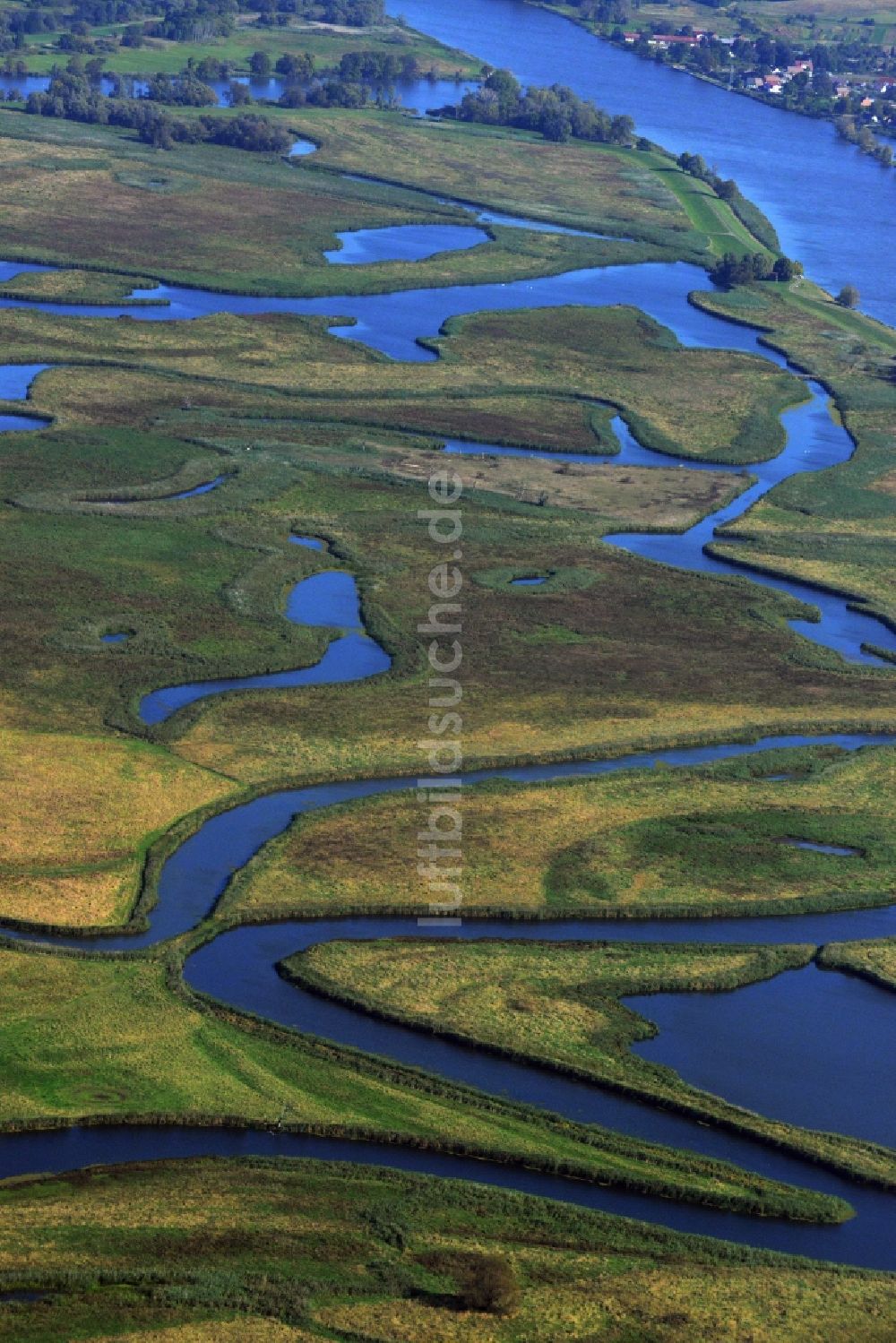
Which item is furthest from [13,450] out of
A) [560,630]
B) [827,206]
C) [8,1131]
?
[827,206]

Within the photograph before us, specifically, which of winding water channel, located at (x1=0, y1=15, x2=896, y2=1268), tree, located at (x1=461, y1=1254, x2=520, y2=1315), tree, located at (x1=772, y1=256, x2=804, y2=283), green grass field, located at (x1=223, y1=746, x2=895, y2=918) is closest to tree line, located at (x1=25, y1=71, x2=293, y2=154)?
tree, located at (x1=772, y1=256, x2=804, y2=283)

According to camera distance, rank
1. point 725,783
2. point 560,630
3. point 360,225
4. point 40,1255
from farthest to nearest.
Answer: point 360,225 < point 560,630 < point 725,783 < point 40,1255

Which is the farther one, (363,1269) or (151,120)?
(151,120)

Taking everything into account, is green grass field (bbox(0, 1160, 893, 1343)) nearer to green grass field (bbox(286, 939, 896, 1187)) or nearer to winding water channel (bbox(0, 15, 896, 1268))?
winding water channel (bbox(0, 15, 896, 1268))

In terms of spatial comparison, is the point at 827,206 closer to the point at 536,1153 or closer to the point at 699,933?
the point at 699,933

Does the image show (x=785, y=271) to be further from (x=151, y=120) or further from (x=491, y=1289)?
(x=491, y=1289)

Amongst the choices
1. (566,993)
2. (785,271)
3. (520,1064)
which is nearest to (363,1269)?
(520,1064)

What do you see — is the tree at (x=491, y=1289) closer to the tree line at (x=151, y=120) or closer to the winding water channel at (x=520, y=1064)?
the winding water channel at (x=520, y=1064)

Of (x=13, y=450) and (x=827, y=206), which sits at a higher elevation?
(x=827, y=206)

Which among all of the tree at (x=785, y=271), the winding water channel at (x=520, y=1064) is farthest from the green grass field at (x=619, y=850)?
the tree at (x=785, y=271)

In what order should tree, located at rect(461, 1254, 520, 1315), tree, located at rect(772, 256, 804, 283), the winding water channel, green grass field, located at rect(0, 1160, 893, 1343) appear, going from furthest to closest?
tree, located at rect(772, 256, 804, 283) < the winding water channel < tree, located at rect(461, 1254, 520, 1315) < green grass field, located at rect(0, 1160, 893, 1343)

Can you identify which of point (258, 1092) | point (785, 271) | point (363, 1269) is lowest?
point (258, 1092)
